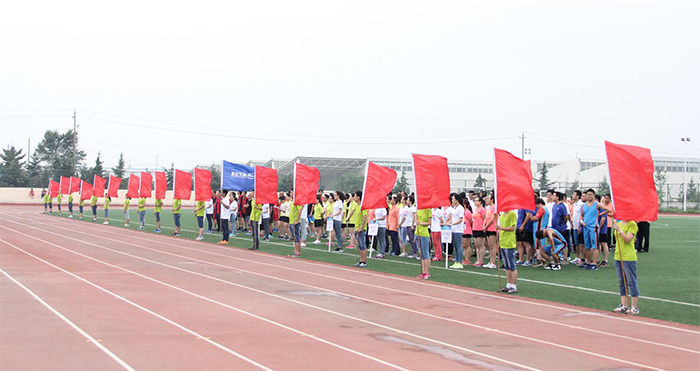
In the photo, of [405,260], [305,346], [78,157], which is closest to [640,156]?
[305,346]

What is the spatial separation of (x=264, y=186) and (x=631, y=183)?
13.5 meters

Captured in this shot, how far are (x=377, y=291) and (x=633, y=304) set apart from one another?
4.65 m

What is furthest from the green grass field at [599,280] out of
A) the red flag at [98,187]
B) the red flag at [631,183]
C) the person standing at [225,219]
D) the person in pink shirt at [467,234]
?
the red flag at [98,187]

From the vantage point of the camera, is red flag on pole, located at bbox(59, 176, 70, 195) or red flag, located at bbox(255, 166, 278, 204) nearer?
red flag, located at bbox(255, 166, 278, 204)

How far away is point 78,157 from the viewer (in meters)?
95.4

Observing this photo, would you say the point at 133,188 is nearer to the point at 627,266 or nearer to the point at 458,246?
the point at 458,246

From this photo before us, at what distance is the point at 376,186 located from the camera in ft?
→ 55.4

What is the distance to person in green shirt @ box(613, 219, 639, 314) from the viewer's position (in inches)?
391

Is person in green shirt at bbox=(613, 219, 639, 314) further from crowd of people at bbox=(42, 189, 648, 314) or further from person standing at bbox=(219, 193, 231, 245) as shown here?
person standing at bbox=(219, 193, 231, 245)

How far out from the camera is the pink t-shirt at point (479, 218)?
55.9ft

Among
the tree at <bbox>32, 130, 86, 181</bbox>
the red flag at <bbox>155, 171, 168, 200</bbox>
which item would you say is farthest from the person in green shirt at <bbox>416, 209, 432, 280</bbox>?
the tree at <bbox>32, 130, 86, 181</bbox>

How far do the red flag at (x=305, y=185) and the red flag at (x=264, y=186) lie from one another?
1798 mm

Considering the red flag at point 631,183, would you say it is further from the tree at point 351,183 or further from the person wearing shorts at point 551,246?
the tree at point 351,183

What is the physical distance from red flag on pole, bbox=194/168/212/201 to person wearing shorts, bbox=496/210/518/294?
50.1ft
